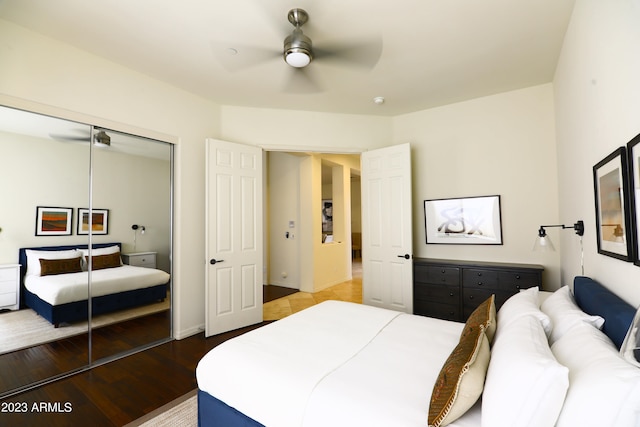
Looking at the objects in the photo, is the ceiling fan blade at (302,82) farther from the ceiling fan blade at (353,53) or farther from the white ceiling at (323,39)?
the ceiling fan blade at (353,53)

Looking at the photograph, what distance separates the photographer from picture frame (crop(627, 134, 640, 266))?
1242 millimetres

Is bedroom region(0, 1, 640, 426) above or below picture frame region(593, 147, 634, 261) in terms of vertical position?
above

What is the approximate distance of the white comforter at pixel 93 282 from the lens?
98.0 inches

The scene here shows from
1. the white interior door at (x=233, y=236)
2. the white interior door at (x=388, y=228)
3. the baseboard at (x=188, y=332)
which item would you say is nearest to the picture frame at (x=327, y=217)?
the white interior door at (x=388, y=228)

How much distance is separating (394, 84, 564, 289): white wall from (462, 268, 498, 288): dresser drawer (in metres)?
0.40

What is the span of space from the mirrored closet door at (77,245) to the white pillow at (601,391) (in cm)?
342

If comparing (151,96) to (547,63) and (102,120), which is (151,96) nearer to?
(102,120)

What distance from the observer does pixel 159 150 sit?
332cm

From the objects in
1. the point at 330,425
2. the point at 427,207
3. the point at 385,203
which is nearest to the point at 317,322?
the point at 330,425

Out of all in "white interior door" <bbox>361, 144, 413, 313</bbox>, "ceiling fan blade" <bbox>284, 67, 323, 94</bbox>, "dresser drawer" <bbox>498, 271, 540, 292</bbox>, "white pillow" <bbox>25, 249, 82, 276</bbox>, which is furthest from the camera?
"white interior door" <bbox>361, 144, 413, 313</bbox>

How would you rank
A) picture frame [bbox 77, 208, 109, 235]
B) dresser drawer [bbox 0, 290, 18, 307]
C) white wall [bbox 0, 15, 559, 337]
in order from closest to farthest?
dresser drawer [bbox 0, 290, 18, 307], white wall [bbox 0, 15, 559, 337], picture frame [bbox 77, 208, 109, 235]

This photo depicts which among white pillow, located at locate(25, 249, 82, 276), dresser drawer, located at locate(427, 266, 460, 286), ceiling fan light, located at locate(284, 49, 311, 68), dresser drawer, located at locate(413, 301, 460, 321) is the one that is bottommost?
dresser drawer, located at locate(413, 301, 460, 321)

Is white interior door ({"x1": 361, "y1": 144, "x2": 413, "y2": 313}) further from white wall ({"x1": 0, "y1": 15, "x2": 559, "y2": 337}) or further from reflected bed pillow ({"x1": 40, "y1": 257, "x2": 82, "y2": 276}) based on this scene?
reflected bed pillow ({"x1": 40, "y1": 257, "x2": 82, "y2": 276})

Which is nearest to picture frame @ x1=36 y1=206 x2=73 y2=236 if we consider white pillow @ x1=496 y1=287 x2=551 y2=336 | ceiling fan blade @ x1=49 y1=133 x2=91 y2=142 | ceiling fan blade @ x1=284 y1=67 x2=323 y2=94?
ceiling fan blade @ x1=49 y1=133 x2=91 y2=142
